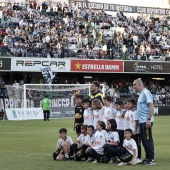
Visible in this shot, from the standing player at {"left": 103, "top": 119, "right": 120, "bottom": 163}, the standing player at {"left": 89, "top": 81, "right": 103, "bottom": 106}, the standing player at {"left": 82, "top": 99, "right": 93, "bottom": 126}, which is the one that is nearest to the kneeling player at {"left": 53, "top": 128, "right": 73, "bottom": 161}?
the standing player at {"left": 82, "top": 99, "right": 93, "bottom": 126}

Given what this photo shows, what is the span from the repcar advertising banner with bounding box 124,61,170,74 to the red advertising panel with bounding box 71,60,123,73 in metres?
A: 0.75

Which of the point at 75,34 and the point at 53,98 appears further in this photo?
the point at 75,34

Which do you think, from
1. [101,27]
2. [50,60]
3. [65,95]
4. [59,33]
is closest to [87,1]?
[101,27]

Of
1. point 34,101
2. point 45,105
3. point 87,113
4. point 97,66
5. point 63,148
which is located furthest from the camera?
point 97,66

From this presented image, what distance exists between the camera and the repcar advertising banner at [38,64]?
142 feet

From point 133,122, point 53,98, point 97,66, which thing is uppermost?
point 97,66

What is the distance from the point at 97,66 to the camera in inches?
1857

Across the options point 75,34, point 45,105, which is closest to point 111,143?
point 45,105

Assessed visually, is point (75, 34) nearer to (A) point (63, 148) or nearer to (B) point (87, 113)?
(B) point (87, 113)

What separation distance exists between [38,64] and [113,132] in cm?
3038

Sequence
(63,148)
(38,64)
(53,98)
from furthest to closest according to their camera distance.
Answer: (38,64) < (53,98) < (63,148)

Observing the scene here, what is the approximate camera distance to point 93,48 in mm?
48125

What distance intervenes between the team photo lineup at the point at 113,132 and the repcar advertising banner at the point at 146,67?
33.0 m

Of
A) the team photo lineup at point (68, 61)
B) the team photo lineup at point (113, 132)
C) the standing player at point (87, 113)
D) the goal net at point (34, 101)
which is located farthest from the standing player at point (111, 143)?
the goal net at point (34, 101)
